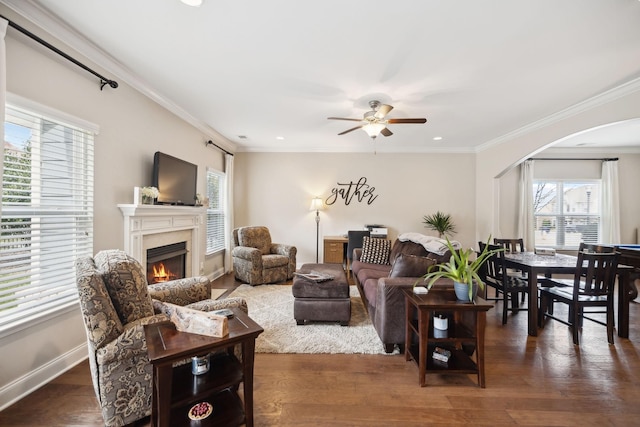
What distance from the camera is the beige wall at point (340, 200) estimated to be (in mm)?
5535

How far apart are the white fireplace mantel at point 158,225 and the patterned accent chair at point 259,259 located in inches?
28.8

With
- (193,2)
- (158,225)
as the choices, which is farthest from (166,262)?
(193,2)

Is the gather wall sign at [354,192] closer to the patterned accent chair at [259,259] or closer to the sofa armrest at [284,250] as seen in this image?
the sofa armrest at [284,250]

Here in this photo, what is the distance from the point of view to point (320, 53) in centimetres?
217

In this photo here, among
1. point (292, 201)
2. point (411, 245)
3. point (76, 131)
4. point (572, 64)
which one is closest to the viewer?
point (76, 131)

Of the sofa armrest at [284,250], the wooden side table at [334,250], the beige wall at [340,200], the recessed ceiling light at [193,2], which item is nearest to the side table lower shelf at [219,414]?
the recessed ceiling light at [193,2]

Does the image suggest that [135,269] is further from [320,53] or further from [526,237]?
[526,237]

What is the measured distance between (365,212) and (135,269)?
15.2ft

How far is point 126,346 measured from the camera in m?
1.33

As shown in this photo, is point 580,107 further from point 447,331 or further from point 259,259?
point 259,259

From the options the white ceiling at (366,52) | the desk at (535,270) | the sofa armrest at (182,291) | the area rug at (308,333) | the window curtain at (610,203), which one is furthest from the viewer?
the window curtain at (610,203)

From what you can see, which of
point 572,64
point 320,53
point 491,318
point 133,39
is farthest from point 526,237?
point 133,39

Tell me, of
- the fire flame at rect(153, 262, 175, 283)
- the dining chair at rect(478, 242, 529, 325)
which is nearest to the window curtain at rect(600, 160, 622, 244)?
the dining chair at rect(478, 242, 529, 325)

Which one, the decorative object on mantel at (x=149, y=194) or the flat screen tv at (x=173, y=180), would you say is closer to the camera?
the decorative object on mantel at (x=149, y=194)
